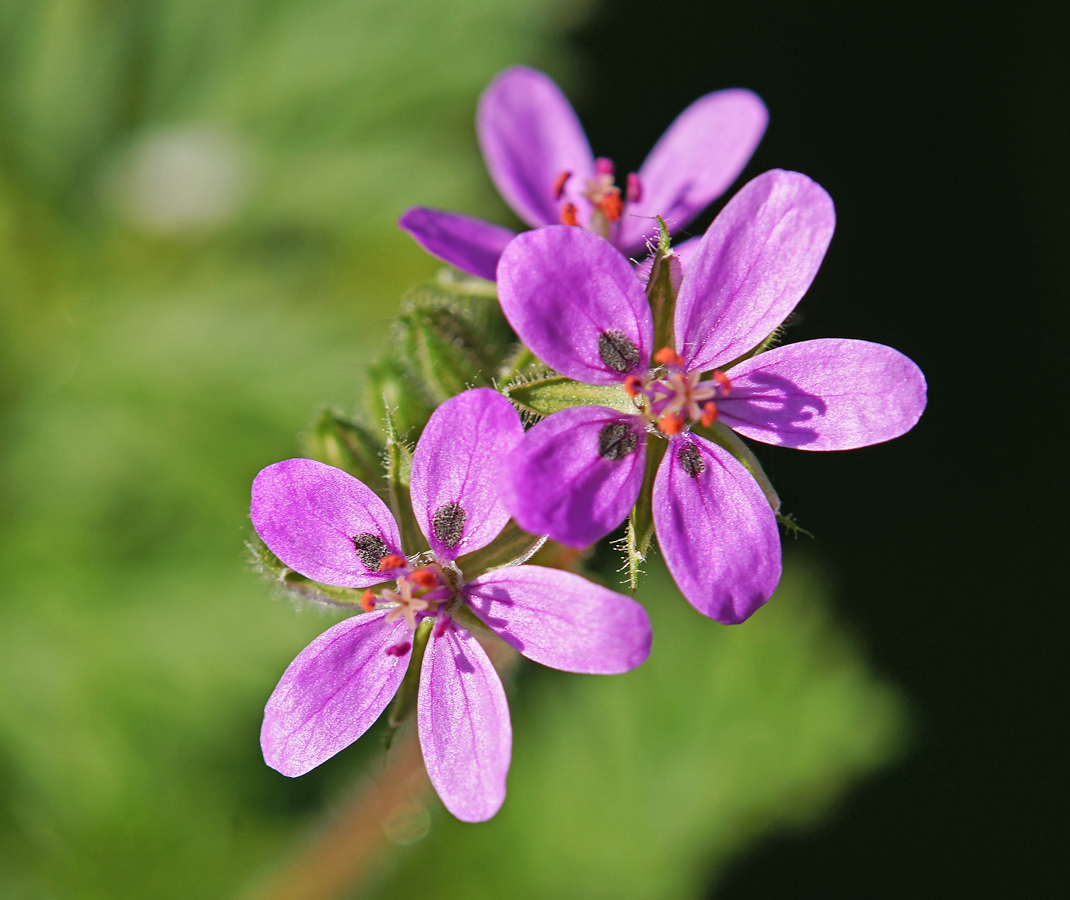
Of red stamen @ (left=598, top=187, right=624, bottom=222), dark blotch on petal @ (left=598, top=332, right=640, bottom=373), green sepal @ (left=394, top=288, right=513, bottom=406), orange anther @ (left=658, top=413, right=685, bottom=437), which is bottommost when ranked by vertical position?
orange anther @ (left=658, top=413, right=685, bottom=437)

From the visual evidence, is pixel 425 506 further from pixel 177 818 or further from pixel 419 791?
pixel 177 818

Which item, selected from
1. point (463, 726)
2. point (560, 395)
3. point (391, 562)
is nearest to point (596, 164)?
point (560, 395)

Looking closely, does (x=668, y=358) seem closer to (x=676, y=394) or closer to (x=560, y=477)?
(x=676, y=394)

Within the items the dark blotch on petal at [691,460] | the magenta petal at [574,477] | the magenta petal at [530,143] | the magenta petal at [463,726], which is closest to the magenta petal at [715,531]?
the dark blotch on petal at [691,460]

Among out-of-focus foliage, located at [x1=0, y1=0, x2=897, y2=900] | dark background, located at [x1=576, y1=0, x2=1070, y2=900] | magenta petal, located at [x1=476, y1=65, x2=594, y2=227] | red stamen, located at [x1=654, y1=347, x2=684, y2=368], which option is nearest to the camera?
red stamen, located at [x1=654, y1=347, x2=684, y2=368]

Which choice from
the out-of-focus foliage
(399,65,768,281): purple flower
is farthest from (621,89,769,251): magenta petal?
the out-of-focus foliage

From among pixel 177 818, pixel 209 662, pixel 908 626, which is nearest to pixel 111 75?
pixel 209 662

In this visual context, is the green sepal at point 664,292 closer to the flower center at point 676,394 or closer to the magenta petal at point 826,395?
the flower center at point 676,394

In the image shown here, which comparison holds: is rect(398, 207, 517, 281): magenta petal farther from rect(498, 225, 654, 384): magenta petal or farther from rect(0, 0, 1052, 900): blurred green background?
rect(0, 0, 1052, 900): blurred green background
